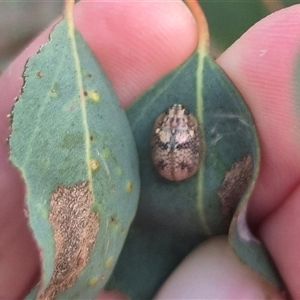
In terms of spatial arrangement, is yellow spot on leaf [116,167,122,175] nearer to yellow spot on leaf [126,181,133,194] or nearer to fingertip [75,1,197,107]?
yellow spot on leaf [126,181,133,194]

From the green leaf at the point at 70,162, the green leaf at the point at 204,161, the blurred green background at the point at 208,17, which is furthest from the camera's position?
the blurred green background at the point at 208,17

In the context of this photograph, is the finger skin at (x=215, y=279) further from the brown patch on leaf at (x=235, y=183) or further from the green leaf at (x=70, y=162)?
the green leaf at (x=70, y=162)

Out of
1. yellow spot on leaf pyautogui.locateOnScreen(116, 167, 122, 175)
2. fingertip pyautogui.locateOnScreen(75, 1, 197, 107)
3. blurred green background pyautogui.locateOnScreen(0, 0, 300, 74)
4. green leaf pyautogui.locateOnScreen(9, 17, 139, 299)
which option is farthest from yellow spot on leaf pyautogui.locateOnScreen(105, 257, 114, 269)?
blurred green background pyautogui.locateOnScreen(0, 0, 300, 74)

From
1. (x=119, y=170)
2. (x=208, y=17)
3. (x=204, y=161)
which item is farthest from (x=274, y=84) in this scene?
(x=208, y=17)

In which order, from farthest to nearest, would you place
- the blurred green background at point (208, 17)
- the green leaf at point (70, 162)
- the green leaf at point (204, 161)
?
1. the blurred green background at point (208, 17)
2. the green leaf at point (204, 161)
3. the green leaf at point (70, 162)

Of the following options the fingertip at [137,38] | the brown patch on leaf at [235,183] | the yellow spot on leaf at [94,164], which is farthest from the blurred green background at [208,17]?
the yellow spot on leaf at [94,164]

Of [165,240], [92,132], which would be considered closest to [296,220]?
[165,240]

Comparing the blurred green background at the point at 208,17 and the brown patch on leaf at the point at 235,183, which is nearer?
the brown patch on leaf at the point at 235,183

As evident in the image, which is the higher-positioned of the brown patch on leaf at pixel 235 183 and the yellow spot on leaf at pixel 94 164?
the yellow spot on leaf at pixel 94 164
